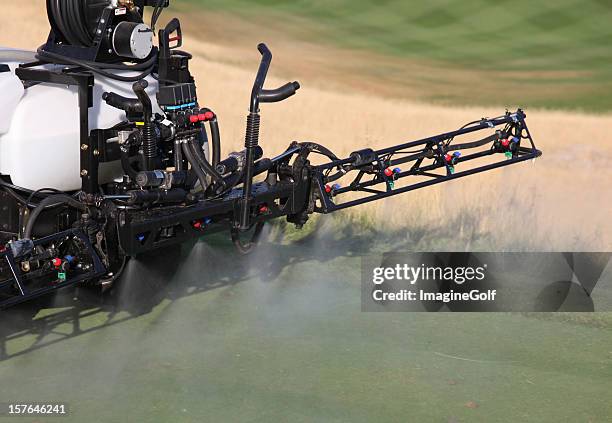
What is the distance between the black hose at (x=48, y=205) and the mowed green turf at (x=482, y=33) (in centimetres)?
1125

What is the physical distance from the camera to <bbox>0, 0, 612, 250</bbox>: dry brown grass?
1276cm

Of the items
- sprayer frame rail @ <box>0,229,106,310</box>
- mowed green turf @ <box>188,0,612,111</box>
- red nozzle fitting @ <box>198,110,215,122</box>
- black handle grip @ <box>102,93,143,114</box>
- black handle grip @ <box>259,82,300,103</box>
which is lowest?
sprayer frame rail @ <box>0,229,106,310</box>

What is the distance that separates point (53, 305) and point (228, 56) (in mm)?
11083

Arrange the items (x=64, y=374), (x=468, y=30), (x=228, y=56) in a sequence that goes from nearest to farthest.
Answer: (x=64, y=374) → (x=228, y=56) → (x=468, y=30)

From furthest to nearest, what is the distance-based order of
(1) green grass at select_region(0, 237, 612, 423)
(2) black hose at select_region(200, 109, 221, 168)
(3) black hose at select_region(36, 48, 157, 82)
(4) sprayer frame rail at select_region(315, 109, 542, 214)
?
1. (4) sprayer frame rail at select_region(315, 109, 542, 214)
2. (2) black hose at select_region(200, 109, 221, 168)
3. (3) black hose at select_region(36, 48, 157, 82)
4. (1) green grass at select_region(0, 237, 612, 423)

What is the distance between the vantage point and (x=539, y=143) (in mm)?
15297

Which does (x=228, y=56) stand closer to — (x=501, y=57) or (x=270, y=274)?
(x=501, y=57)

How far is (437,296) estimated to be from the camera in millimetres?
10672

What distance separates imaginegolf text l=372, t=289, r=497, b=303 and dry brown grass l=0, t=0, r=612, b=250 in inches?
64.7

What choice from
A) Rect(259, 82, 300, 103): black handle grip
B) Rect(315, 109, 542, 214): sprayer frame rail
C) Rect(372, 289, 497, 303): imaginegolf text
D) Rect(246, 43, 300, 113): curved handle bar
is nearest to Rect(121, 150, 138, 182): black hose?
Rect(246, 43, 300, 113): curved handle bar

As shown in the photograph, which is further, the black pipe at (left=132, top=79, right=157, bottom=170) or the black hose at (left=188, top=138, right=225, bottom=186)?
the black hose at (left=188, top=138, right=225, bottom=186)

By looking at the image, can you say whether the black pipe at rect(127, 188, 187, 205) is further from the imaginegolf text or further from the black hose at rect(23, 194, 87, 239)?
the imaginegolf text

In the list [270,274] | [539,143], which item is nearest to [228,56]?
[539,143]

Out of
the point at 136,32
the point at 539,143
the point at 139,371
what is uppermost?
the point at 136,32
